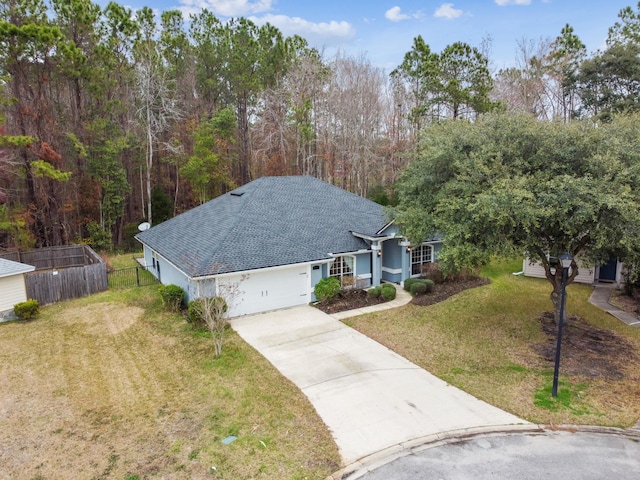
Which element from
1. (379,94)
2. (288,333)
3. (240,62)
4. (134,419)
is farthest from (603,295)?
(240,62)

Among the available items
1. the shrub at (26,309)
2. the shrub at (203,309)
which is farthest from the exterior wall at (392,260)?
the shrub at (26,309)

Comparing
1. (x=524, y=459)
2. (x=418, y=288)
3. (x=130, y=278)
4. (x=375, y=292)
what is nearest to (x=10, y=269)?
(x=130, y=278)

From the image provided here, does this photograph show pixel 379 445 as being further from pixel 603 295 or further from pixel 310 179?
pixel 310 179

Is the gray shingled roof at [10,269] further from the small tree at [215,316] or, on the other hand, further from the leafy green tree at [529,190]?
the leafy green tree at [529,190]

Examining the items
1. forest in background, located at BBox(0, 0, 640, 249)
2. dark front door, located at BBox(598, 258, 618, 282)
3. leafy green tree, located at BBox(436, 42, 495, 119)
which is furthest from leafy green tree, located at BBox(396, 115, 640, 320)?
leafy green tree, located at BBox(436, 42, 495, 119)

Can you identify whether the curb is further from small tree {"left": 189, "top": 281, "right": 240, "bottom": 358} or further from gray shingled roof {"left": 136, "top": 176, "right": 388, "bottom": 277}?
gray shingled roof {"left": 136, "top": 176, "right": 388, "bottom": 277}

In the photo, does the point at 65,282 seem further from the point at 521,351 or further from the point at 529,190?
the point at 529,190
